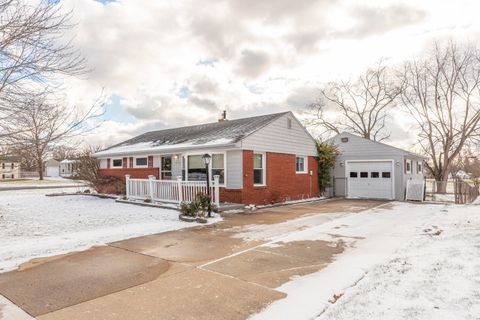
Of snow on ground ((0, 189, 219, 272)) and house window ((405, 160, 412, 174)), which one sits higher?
house window ((405, 160, 412, 174))

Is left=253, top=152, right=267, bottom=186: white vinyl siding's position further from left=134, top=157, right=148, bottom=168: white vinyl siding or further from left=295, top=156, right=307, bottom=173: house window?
left=134, top=157, right=148, bottom=168: white vinyl siding

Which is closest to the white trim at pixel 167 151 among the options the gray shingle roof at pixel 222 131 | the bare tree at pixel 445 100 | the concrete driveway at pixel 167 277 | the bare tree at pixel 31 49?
the gray shingle roof at pixel 222 131

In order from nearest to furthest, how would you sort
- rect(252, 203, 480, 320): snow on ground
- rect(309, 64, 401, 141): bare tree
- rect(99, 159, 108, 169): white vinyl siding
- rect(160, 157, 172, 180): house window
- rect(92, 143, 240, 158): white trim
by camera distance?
rect(252, 203, 480, 320): snow on ground → rect(92, 143, 240, 158): white trim → rect(160, 157, 172, 180): house window → rect(99, 159, 108, 169): white vinyl siding → rect(309, 64, 401, 141): bare tree

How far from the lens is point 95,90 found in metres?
7.07

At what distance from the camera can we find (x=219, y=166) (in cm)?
1375

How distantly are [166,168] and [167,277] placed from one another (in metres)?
12.0

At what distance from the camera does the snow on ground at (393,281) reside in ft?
11.3

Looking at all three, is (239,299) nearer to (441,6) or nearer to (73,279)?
(73,279)

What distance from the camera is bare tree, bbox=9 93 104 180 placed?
707cm

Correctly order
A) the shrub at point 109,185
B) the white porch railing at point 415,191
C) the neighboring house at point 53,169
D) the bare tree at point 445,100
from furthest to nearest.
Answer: the neighboring house at point 53,169
the bare tree at point 445,100
the shrub at point 109,185
the white porch railing at point 415,191

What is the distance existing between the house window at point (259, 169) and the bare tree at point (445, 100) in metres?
19.5

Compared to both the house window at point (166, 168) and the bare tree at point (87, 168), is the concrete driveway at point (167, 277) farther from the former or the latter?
the bare tree at point (87, 168)

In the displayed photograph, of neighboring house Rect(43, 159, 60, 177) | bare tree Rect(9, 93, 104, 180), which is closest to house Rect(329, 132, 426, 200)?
bare tree Rect(9, 93, 104, 180)

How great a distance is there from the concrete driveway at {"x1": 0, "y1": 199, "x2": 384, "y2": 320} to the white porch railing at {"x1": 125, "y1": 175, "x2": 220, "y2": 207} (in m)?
4.17
